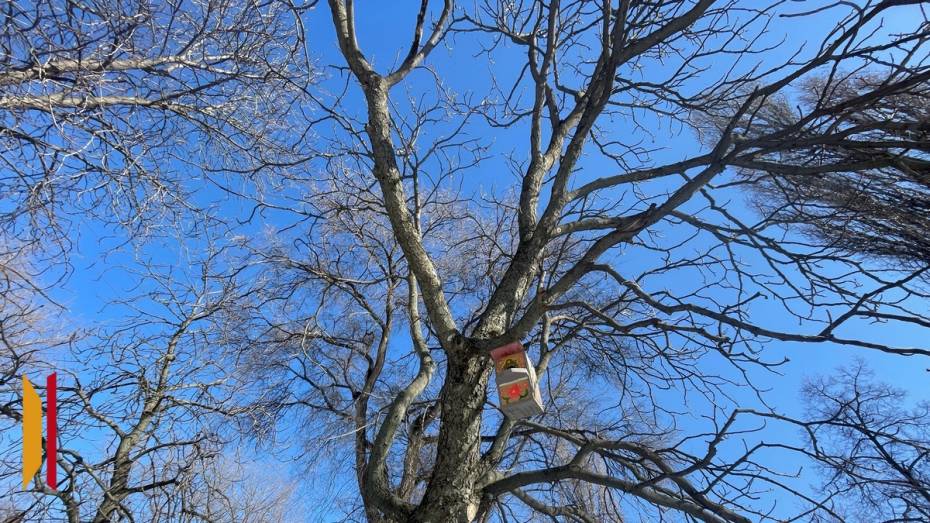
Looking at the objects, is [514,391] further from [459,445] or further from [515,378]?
[459,445]

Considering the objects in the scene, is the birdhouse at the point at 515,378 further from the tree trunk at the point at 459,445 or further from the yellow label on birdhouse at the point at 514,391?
the tree trunk at the point at 459,445

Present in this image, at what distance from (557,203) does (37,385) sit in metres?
3.67

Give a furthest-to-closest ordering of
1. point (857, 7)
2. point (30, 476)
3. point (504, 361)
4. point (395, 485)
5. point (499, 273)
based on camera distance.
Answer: point (499, 273) < point (395, 485) < point (30, 476) < point (504, 361) < point (857, 7)

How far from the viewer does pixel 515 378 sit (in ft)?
10.2

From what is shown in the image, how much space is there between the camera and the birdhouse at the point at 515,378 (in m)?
3.12

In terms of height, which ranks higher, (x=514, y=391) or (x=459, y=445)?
(x=514, y=391)

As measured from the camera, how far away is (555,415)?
5.36 meters

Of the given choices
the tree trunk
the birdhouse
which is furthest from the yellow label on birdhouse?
the tree trunk

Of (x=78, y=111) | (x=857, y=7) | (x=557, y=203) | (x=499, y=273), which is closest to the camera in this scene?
(x=857, y=7)

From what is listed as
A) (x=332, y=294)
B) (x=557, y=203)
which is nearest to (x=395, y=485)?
(x=332, y=294)

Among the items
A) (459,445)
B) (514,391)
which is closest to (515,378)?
(514,391)

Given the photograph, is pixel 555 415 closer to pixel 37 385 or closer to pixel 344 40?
pixel 344 40

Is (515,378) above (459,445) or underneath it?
above

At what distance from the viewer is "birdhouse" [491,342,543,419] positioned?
312 cm
